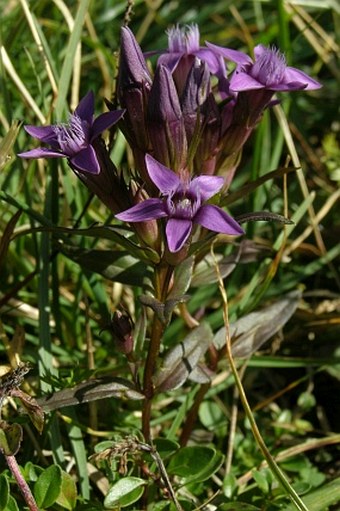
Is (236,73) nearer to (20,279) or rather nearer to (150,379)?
(150,379)

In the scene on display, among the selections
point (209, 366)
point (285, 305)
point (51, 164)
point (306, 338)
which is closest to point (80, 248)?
point (51, 164)

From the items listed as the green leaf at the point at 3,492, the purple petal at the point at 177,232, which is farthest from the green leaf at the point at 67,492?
the purple petal at the point at 177,232

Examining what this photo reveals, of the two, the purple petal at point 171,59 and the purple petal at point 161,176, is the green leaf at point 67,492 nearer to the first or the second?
the purple petal at point 161,176

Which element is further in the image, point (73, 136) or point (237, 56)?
point (237, 56)

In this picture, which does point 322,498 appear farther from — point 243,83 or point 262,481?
point 243,83

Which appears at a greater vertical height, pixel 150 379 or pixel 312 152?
pixel 312 152

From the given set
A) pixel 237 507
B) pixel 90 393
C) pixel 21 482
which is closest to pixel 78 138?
pixel 90 393
